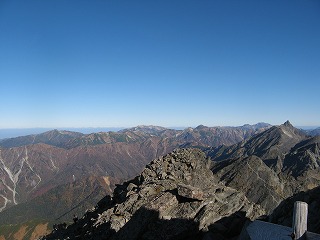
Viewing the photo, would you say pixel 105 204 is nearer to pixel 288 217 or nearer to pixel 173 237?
pixel 173 237

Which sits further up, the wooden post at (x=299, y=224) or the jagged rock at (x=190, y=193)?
the wooden post at (x=299, y=224)

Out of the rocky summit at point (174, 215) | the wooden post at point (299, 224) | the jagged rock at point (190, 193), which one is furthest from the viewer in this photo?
the jagged rock at point (190, 193)

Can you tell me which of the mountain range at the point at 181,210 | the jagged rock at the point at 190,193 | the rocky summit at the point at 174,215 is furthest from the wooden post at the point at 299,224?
the jagged rock at the point at 190,193

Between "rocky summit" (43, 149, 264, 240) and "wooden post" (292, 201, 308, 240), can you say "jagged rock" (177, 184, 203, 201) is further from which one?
"wooden post" (292, 201, 308, 240)

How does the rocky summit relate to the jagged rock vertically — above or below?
below

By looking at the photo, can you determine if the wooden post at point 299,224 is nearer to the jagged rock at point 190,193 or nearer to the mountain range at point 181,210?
the mountain range at point 181,210

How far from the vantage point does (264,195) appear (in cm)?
7931

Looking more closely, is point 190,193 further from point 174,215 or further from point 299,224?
point 299,224

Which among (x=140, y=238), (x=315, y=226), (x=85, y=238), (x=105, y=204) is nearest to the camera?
(x=315, y=226)

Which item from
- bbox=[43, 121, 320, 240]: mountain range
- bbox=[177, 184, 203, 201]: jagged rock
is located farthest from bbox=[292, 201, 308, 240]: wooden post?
bbox=[177, 184, 203, 201]: jagged rock

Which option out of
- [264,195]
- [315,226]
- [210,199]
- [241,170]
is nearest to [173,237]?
[210,199]

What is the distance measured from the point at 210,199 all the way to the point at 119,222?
34.9 feet

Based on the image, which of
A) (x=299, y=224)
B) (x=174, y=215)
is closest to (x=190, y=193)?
(x=174, y=215)

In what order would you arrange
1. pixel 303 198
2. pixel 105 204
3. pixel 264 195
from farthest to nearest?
pixel 264 195, pixel 105 204, pixel 303 198
